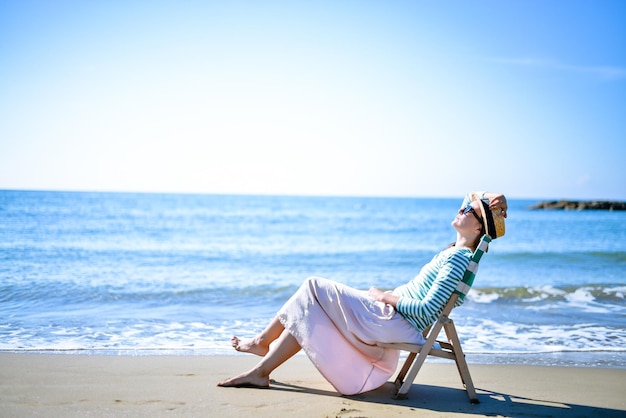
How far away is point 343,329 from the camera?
4.38 metres

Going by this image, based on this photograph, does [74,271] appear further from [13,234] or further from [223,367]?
[13,234]

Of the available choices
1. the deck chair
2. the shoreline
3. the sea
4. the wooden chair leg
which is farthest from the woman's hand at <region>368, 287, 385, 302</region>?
the sea

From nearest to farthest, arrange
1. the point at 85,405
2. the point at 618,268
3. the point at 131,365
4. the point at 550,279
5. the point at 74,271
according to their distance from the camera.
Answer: the point at 85,405, the point at 131,365, the point at 74,271, the point at 550,279, the point at 618,268

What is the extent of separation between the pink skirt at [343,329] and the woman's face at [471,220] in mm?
816

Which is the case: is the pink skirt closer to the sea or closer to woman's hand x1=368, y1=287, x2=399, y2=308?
woman's hand x1=368, y1=287, x2=399, y2=308

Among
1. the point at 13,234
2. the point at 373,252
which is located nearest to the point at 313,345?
the point at 373,252

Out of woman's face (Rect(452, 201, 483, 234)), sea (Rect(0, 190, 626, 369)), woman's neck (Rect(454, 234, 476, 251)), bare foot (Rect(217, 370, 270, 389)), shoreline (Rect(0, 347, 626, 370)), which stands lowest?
sea (Rect(0, 190, 626, 369))

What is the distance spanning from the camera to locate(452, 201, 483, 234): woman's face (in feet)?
14.4

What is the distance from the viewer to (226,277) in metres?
13.0

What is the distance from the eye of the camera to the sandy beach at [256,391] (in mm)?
3986

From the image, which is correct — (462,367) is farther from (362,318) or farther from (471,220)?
(471,220)

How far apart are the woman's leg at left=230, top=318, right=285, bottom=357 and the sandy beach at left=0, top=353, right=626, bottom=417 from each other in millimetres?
339

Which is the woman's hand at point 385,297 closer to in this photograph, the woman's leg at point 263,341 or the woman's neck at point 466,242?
the woman's neck at point 466,242

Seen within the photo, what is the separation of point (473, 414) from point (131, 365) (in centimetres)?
294
